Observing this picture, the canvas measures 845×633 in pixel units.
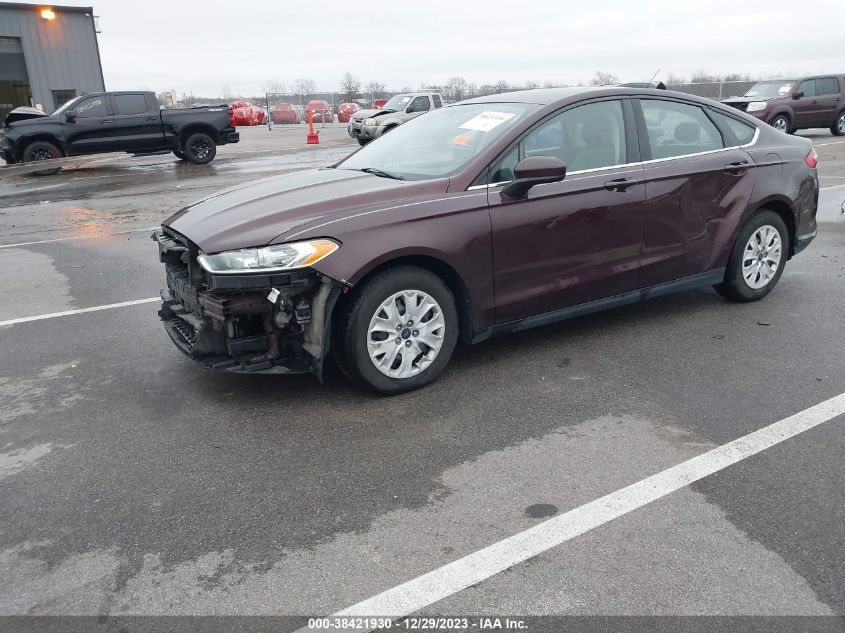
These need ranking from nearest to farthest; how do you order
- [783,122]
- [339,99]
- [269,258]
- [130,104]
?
[269,258], [130,104], [783,122], [339,99]

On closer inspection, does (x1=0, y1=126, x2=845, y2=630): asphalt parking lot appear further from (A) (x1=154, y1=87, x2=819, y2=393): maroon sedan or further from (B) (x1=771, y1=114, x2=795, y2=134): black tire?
(B) (x1=771, y1=114, x2=795, y2=134): black tire

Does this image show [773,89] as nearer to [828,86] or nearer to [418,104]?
[828,86]

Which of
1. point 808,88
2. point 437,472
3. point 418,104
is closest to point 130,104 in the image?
point 418,104

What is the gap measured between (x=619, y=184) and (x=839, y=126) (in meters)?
21.9

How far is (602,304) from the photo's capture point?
16.1 ft

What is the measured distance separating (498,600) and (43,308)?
5.13 metres

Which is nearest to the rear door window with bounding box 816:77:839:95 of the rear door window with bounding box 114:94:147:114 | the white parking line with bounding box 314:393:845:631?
the rear door window with bounding box 114:94:147:114

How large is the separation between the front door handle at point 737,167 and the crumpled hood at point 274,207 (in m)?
2.53

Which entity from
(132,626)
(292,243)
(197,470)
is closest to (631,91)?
(292,243)

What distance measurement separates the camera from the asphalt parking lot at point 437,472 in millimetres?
2568

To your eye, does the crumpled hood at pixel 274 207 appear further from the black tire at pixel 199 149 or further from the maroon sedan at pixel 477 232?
the black tire at pixel 199 149

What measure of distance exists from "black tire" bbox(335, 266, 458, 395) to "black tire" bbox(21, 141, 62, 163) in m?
16.2

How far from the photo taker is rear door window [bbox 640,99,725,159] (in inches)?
200

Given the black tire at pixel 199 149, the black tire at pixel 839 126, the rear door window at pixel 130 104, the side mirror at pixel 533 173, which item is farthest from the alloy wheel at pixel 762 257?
the black tire at pixel 839 126
